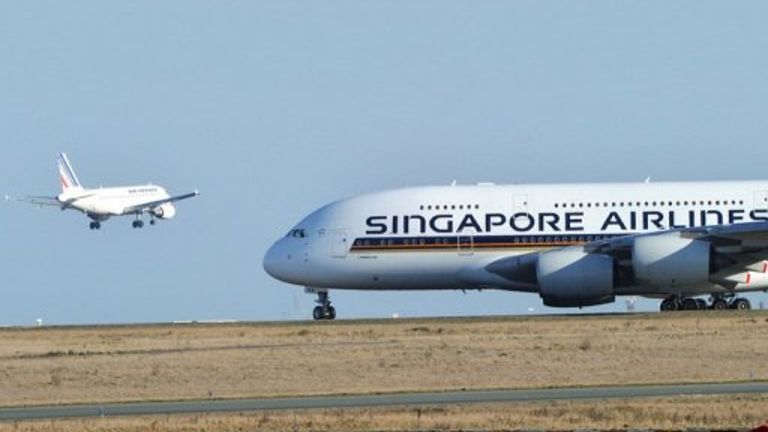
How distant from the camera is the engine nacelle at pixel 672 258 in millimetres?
53594

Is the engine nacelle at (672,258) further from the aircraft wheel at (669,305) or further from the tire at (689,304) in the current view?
the aircraft wheel at (669,305)

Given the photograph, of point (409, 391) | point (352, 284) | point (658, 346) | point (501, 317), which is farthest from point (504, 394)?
point (352, 284)

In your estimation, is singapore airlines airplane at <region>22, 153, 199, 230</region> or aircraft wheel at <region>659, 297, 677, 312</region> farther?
singapore airlines airplane at <region>22, 153, 199, 230</region>

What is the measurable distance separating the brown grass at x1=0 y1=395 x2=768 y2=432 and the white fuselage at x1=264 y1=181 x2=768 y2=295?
2758cm

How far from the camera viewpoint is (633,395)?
29.5 meters

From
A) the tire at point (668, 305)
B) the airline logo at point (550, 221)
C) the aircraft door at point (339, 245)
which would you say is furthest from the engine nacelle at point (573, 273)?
the aircraft door at point (339, 245)

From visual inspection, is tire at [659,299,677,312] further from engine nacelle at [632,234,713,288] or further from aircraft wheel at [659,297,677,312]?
engine nacelle at [632,234,713,288]

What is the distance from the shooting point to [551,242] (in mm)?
56219

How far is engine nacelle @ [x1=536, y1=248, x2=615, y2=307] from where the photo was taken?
54219 mm

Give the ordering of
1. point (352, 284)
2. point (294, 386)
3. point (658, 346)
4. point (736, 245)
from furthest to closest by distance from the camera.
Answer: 1. point (352, 284)
2. point (736, 245)
3. point (658, 346)
4. point (294, 386)

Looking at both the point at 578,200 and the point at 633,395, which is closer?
the point at 633,395

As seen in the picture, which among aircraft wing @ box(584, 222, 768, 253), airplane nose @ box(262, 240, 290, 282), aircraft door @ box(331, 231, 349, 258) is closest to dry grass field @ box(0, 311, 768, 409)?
aircraft wing @ box(584, 222, 768, 253)

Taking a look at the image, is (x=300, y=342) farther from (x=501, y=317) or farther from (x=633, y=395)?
(x=633, y=395)

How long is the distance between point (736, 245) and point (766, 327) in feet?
27.9
